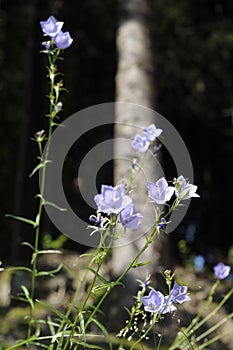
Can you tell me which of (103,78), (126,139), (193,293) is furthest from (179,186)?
(103,78)

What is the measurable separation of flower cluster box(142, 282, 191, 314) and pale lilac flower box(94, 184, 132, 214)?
0.72 ft

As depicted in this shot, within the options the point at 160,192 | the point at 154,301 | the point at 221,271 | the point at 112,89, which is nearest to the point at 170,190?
the point at 160,192

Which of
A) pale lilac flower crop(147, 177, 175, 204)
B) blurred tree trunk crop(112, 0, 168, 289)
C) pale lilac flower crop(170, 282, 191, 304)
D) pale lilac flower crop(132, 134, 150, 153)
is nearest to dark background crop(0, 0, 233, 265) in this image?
blurred tree trunk crop(112, 0, 168, 289)

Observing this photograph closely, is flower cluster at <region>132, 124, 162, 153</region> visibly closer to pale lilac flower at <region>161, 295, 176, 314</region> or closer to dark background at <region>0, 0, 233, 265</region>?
pale lilac flower at <region>161, 295, 176, 314</region>

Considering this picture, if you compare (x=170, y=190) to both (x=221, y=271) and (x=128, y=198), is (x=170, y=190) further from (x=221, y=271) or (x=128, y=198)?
(x=221, y=271)

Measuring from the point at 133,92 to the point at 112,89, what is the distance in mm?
2244

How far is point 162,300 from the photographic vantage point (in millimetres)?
1058

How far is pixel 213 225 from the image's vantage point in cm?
552

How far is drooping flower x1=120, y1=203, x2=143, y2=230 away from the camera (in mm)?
940

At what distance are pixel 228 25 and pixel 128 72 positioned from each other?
2062 millimetres

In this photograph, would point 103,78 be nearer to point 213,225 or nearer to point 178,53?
point 178,53

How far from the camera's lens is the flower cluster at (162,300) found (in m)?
1.04

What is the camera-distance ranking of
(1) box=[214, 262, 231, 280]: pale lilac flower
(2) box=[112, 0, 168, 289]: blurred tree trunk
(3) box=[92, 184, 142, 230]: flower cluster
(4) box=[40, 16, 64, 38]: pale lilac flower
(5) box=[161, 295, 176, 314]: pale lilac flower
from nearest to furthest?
(3) box=[92, 184, 142, 230]: flower cluster < (5) box=[161, 295, 176, 314]: pale lilac flower < (4) box=[40, 16, 64, 38]: pale lilac flower < (1) box=[214, 262, 231, 280]: pale lilac flower < (2) box=[112, 0, 168, 289]: blurred tree trunk

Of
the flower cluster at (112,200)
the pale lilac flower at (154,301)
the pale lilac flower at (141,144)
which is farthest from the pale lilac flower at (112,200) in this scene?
the pale lilac flower at (141,144)
